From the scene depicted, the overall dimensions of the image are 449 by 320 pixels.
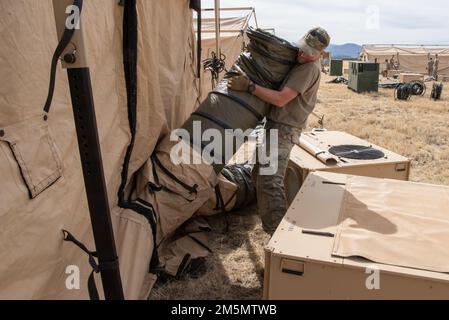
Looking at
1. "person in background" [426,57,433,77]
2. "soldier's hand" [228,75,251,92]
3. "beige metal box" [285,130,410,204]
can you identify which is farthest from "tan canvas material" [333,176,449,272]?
"person in background" [426,57,433,77]

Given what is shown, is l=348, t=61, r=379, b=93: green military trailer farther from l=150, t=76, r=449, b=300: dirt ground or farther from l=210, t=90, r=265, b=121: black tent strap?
l=210, t=90, r=265, b=121: black tent strap

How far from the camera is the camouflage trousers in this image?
3.62m

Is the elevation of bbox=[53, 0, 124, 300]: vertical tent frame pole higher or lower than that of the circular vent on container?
higher

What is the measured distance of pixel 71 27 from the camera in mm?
1225

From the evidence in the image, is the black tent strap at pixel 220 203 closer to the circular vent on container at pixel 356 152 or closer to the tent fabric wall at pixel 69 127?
the tent fabric wall at pixel 69 127

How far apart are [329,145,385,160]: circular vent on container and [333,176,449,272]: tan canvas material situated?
35.7 inches

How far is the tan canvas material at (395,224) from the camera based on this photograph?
6.96ft

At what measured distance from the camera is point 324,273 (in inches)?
84.3

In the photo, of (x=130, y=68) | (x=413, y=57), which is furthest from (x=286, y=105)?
(x=413, y=57)

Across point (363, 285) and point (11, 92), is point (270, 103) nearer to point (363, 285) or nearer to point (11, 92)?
point (363, 285)

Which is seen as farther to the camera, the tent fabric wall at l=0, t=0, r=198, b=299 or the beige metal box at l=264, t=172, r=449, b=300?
the beige metal box at l=264, t=172, r=449, b=300

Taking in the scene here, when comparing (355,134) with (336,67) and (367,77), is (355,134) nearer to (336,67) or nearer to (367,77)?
(367,77)

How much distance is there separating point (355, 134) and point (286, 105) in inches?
202

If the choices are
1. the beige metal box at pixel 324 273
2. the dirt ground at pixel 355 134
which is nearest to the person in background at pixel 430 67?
the dirt ground at pixel 355 134
